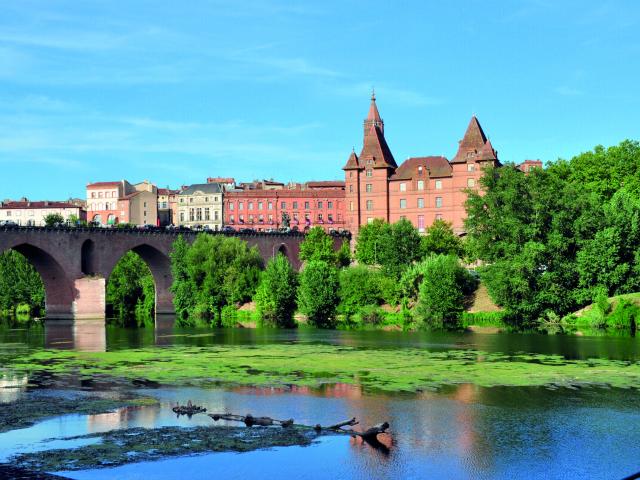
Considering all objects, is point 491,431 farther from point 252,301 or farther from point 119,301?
point 119,301

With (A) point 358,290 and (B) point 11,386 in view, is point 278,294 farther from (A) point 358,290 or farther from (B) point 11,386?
(B) point 11,386

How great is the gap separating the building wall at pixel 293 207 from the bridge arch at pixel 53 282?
6517cm

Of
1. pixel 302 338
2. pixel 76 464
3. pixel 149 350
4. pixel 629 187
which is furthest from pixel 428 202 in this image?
pixel 76 464

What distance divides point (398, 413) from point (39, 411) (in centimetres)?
1067

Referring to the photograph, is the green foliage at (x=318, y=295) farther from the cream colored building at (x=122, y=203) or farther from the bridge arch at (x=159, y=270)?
the cream colored building at (x=122, y=203)

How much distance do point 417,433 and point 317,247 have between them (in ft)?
273

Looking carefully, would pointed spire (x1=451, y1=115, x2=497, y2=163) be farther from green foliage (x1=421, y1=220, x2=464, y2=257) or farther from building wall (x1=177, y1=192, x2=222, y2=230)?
building wall (x1=177, y1=192, x2=222, y2=230)

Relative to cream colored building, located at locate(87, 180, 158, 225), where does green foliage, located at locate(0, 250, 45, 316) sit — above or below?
below

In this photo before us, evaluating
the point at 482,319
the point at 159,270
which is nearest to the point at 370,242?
the point at 159,270

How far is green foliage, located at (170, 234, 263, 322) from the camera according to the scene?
8512cm

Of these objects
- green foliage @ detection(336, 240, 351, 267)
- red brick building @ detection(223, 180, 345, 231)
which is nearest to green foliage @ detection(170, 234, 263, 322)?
green foliage @ detection(336, 240, 351, 267)

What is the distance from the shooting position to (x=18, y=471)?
69.0ft

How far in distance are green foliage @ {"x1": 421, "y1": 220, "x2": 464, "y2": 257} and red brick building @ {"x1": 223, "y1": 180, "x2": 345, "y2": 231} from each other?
179 ft

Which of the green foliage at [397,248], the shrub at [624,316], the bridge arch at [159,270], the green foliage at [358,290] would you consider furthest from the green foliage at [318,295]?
the bridge arch at [159,270]
